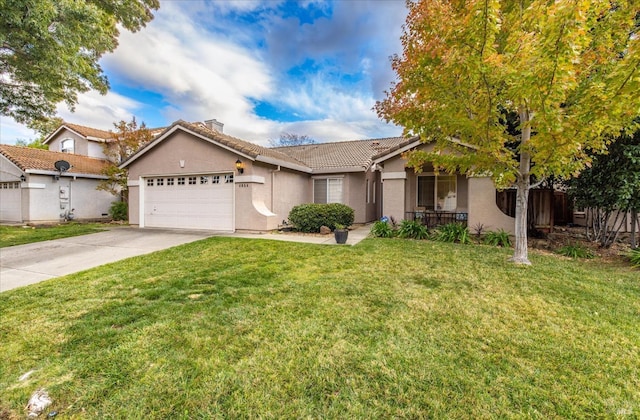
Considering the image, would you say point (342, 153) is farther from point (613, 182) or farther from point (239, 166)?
point (613, 182)

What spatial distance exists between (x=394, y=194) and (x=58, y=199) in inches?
746

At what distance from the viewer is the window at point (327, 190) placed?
611 inches

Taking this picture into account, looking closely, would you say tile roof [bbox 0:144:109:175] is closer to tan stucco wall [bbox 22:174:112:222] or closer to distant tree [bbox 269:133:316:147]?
tan stucco wall [bbox 22:174:112:222]

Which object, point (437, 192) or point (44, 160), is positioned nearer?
point (437, 192)

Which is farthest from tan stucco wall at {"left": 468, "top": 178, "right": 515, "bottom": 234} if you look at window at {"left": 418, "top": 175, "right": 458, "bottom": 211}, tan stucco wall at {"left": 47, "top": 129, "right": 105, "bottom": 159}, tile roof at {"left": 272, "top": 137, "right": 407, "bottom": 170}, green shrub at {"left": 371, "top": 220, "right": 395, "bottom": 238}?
tan stucco wall at {"left": 47, "top": 129, "right": 105, "bottom": 159}

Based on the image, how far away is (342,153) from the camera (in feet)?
58.6

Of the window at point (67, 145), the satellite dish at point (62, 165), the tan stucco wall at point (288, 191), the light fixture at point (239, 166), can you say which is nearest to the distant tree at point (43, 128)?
the window at point (67, 145)

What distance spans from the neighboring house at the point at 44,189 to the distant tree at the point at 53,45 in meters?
3.87

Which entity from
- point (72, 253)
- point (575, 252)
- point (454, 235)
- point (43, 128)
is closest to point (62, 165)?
point (72, 253)

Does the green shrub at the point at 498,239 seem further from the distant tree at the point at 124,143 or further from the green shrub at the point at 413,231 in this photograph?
the distant tree at the point at 124,143

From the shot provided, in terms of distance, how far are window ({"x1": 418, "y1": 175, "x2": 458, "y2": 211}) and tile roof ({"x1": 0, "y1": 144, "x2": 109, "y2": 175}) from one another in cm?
1942

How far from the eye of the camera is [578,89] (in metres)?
6.20

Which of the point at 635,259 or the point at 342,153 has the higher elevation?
the point at 342,153

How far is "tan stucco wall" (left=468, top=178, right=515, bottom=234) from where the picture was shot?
10.2 m
